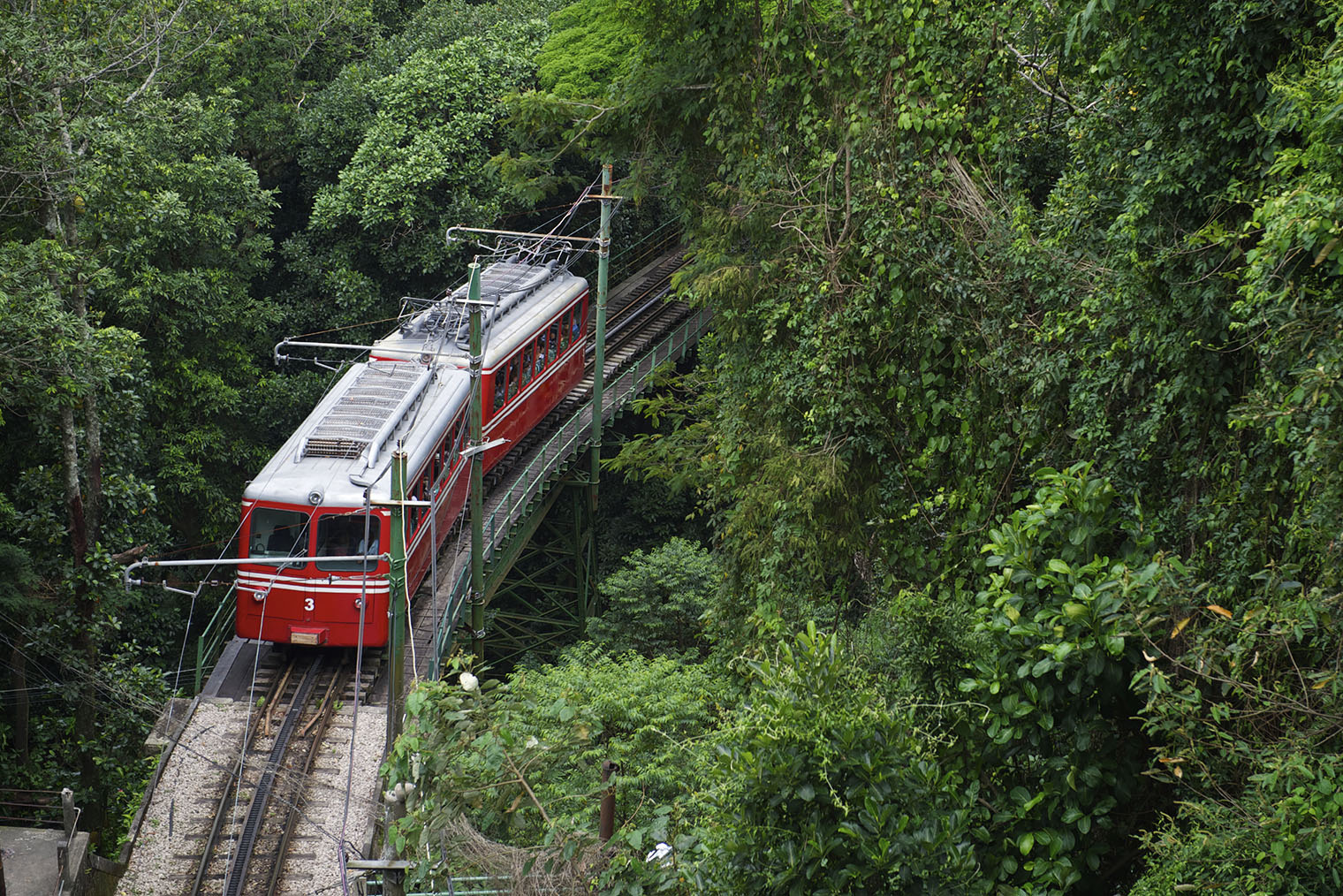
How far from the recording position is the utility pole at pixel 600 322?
19.4 metres

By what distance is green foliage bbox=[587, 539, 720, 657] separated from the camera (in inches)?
731

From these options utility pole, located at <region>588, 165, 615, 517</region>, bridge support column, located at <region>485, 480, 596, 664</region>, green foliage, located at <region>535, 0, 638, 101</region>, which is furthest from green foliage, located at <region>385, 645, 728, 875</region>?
green foliage, located at <region>535, 0, 638, 101</region>

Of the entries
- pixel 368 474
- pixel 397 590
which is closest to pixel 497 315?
pixel 368 474

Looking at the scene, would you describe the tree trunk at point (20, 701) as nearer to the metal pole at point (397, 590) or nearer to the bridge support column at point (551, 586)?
the bridge support column at point (551, 586)

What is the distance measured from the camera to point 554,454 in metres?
20.8

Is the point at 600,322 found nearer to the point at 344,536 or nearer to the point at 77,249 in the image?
the point at 344,536

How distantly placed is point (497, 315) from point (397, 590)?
32.0 ft

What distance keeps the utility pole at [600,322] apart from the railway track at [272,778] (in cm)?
752

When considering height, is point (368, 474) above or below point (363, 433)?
below

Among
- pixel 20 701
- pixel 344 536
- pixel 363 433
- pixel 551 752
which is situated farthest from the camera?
pixel 20 701

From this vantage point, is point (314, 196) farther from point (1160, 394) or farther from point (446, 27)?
point (1160, 394)

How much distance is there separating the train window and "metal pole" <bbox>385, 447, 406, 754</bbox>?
3797 mm

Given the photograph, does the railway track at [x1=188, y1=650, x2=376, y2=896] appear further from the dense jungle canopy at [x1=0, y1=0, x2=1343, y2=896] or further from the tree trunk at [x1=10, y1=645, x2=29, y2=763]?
the tree trunk at [x1=10, y1=645, x2=29, y2=763]

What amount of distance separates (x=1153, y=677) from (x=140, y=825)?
10.6 m
